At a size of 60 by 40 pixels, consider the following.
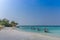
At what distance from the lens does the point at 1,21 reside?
16656mm

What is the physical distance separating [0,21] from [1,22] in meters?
0.22

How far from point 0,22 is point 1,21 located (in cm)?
51

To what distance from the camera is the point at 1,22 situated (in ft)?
53.6

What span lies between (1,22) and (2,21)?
53 centimetres

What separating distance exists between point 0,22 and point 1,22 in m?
0.20

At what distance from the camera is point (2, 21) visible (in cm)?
1686

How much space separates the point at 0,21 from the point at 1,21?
0.19 metres

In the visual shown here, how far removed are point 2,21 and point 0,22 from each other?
71cm

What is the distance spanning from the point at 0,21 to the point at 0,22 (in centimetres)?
35

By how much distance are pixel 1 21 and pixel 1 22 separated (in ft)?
1.10

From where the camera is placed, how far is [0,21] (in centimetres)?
1648
